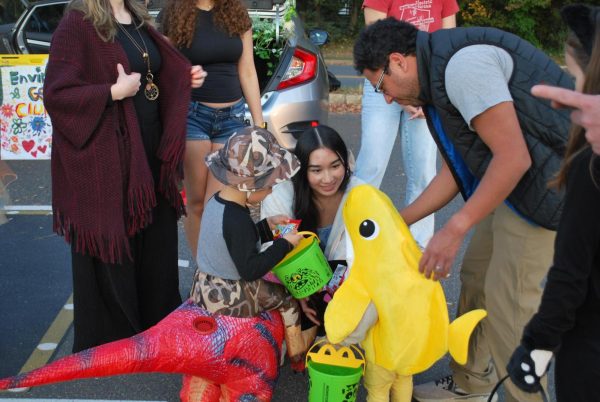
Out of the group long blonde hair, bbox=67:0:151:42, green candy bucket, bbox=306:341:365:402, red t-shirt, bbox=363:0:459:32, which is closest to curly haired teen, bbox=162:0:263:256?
long blonde hair, bbox=67:0:151:42

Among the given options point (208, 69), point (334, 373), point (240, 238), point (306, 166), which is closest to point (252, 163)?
point (240, 238)

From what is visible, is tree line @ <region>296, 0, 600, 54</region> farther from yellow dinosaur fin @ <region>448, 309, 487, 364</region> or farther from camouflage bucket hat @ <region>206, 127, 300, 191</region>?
yellow dinosaur fin @ <region>448, 309, 487, 364</region>

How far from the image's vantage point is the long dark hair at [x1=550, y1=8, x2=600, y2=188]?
1392 mm

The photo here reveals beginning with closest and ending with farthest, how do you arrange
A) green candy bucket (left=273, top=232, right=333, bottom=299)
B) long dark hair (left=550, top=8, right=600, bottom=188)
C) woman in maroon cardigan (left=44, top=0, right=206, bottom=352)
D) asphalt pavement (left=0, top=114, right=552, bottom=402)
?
long dark hair (left=550, top=8, right=600, bottom=188) < green candy bucket (left=273, top=232, right=333, bottom=299) < woman in maroon cardigan (left=44, top=0, right=206, bottom=352) < asphalt pavement (left=0, top=114, right=552, bottom=402)

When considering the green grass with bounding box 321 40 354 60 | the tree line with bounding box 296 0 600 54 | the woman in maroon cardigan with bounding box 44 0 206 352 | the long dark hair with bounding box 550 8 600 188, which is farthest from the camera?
the green grass with bounding box 321 40 354 60

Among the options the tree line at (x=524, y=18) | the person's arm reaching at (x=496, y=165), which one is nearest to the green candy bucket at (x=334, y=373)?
the person's arm reaching at (x=496, y=165)

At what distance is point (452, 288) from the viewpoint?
4.01 metres

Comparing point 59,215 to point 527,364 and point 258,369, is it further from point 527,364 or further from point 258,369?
point 527,364

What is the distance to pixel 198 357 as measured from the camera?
7.77ft

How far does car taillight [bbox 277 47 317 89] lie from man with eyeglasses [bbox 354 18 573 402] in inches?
92.1

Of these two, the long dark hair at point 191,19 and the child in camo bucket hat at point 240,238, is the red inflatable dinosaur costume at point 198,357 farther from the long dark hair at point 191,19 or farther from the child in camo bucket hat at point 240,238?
the long dark hair at point 191,19

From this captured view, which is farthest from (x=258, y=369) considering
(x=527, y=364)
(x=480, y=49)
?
(x=480, y=49)

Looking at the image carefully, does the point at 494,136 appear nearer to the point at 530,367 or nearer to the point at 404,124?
the point at 530,367

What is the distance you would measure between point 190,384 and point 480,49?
160 cm
